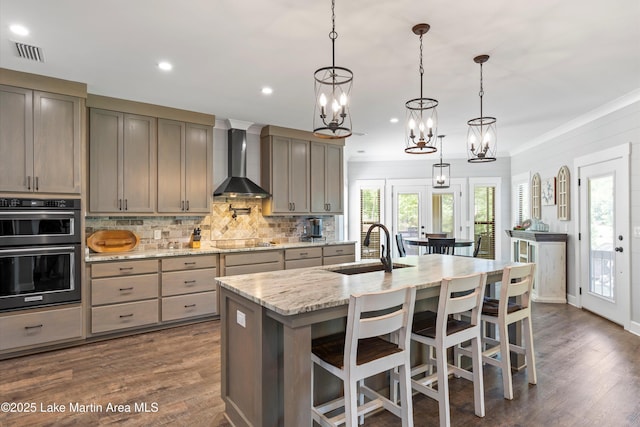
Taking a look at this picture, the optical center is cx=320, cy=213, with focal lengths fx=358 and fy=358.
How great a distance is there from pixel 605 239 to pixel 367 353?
4.35m

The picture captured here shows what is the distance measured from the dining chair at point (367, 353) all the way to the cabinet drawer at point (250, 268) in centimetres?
267

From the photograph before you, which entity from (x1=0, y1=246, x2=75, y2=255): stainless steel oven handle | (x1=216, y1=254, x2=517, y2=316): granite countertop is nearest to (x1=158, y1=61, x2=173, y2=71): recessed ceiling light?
(x1=0, y1=246, x2=75, y2=255): stainless steel oven handle

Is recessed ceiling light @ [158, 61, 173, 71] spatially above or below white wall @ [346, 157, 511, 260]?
above

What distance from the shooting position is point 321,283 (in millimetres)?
2287

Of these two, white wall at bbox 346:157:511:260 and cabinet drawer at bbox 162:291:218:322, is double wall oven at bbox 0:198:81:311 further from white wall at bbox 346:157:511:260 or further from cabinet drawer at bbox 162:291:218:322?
white wall at bbox 346:157:511:260

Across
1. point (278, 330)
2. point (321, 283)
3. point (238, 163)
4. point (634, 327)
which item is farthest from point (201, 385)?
point (634, 327)

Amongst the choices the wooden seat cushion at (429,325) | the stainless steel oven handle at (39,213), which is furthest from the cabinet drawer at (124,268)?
the wooden seat cushion at (429,325)

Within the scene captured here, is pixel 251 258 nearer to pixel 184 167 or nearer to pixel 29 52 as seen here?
pixel 184 167

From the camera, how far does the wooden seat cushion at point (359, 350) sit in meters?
1.87

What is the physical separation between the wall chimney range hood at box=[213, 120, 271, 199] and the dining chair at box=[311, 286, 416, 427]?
10.7 ft

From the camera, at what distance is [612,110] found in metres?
4.45

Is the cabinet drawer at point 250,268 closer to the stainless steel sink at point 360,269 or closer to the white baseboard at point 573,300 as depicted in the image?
the stainless steel sink at point 360,269

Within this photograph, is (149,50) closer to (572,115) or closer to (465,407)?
(465,407)

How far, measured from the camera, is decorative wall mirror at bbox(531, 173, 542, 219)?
20.9 ft
